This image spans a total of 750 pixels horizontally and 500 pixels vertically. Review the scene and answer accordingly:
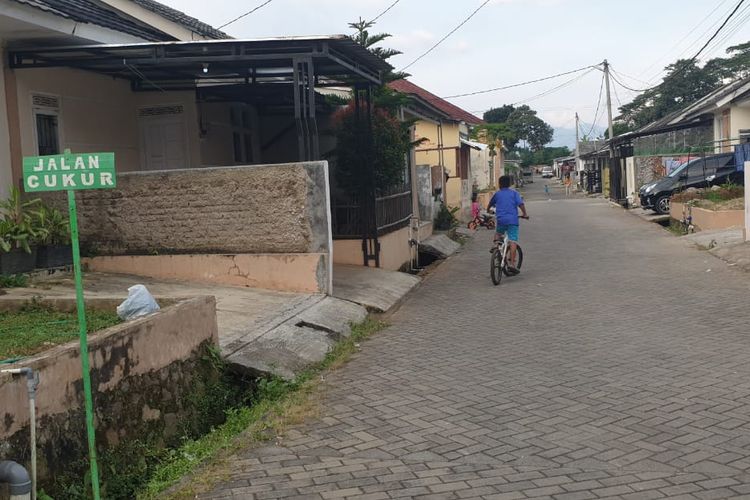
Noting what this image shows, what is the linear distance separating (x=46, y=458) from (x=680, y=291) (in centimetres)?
Answer: 940

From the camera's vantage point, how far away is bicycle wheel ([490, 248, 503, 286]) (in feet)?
41.8

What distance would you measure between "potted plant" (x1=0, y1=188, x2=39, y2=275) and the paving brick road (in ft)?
14.5

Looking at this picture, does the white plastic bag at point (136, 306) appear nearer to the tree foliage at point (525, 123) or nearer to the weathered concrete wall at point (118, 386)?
the weathered concrete wall at point (118, 386)

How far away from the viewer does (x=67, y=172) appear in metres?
4.28

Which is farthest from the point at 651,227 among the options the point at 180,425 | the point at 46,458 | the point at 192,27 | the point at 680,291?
the point at 46,458

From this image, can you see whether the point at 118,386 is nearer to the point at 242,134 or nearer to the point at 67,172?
the point at 67,172

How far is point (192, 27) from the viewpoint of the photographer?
15398 millimetres

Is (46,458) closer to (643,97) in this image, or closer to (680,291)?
(680,291)

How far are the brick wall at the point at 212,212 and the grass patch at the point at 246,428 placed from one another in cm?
293

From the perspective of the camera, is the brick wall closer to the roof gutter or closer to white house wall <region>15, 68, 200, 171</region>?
white house wall <region>15, 68, 200, 171</region>

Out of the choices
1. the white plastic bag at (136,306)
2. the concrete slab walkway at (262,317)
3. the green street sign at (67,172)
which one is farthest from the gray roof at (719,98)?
the green street sign at (67,172)

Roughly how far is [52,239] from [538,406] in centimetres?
688

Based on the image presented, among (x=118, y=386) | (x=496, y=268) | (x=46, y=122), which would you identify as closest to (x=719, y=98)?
(x=496, y=268)

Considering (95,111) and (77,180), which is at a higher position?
(95,111)
